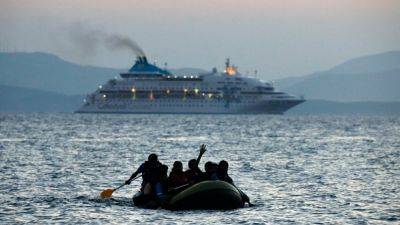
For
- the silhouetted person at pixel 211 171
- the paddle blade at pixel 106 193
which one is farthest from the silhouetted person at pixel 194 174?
the paddle blade at pixel 106 193

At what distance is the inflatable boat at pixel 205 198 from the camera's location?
1201 inches

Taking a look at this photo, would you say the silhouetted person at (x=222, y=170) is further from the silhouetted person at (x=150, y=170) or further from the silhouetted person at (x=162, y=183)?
the silhouetted person at (x=150, y=170)

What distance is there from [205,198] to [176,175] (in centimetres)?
113

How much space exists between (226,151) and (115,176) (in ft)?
83.8

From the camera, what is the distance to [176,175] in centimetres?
3109

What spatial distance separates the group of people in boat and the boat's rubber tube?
27cm

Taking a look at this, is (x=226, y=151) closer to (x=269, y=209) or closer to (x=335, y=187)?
(x=335, y=187)

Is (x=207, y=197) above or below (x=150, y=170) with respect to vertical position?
below

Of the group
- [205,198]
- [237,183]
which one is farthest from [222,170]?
[237,183]

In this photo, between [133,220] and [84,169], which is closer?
[133,220]

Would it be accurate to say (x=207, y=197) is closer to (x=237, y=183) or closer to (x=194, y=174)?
(x=194, y=174)

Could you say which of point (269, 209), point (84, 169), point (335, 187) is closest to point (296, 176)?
point (335, 187)

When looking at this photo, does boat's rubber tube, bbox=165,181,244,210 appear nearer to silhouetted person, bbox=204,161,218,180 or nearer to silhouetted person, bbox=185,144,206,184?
silhouetted person, bbox=185,144,206,184

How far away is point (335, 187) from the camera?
133 feet
